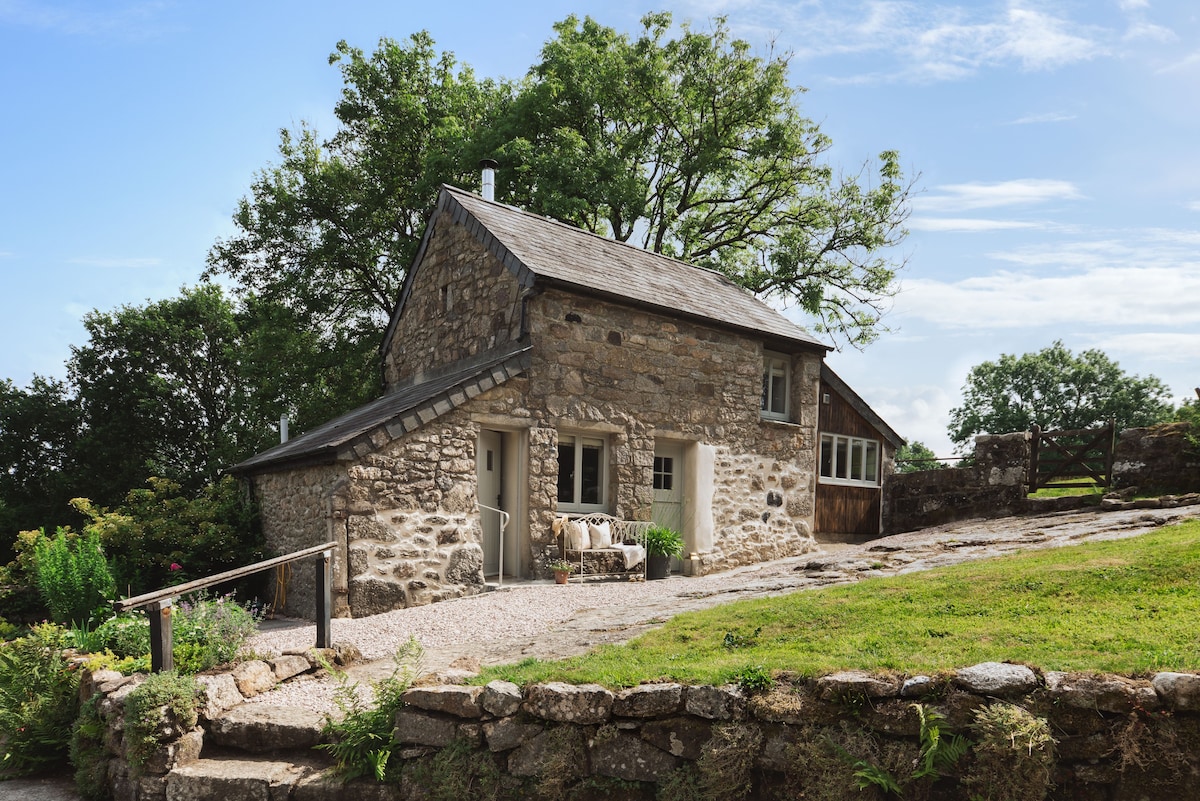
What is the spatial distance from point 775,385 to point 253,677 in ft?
39.7

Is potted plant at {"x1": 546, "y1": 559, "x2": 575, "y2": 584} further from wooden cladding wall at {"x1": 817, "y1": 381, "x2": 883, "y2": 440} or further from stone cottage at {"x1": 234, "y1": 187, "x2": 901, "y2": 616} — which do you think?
A: wooden cladding wall at {"x1": 817, "y1": 381, "x2": 883, "y2": 440}

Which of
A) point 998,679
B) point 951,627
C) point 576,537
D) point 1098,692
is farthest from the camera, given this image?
point 576,537

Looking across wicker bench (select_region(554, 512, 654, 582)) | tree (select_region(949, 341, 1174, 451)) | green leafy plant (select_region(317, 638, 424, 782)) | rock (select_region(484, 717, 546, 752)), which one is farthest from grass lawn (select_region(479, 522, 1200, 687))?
tree (select_region(949, 341, 1174, 451))

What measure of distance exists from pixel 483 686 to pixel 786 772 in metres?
2.21

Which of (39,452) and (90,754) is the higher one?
(39,452)

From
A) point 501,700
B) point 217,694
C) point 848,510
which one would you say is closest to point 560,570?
point 217,694

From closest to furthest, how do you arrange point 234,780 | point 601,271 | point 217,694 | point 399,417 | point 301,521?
point 234,780 < point 217,694 < point 399,417 < point 301,521 < point 601,271

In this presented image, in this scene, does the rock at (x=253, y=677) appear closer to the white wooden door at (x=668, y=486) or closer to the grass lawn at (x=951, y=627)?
the grass lawn at (x=951, y=627)

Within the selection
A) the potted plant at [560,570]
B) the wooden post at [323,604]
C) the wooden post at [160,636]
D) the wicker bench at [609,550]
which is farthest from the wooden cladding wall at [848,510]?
the wooden post at [160,636]

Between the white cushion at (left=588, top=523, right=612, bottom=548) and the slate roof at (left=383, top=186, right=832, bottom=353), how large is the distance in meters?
3.68

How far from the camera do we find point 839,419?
1922cm

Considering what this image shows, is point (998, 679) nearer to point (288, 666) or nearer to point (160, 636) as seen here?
point (288, 666)

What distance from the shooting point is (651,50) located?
23.1m

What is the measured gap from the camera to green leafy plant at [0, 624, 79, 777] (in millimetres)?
7625
